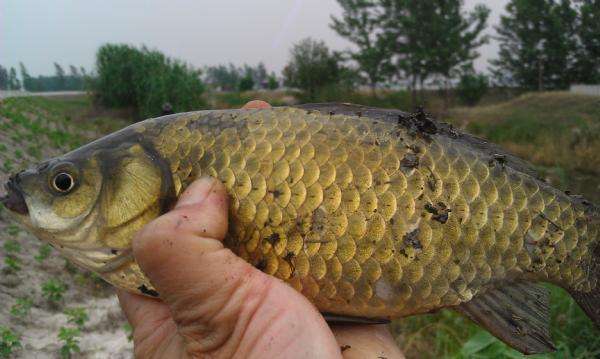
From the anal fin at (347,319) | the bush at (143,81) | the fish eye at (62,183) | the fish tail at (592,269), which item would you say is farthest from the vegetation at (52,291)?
the bush at (143,81)

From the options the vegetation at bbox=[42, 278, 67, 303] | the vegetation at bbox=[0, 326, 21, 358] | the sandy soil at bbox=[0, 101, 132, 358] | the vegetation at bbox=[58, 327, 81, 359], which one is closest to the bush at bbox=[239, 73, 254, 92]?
the sandy soil at bbox=[0, 101, 132, 358]

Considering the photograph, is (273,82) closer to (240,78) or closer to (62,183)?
(240,78)

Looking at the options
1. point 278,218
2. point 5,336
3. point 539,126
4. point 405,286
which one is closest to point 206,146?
point 278,218

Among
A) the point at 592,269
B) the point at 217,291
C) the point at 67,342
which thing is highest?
the point at 217,291

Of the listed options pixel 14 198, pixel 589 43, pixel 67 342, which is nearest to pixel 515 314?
pixel 14 198

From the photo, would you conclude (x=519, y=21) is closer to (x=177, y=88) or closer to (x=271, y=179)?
(x=177, y=88)

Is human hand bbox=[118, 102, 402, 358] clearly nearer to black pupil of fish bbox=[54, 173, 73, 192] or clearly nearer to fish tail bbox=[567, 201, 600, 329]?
black pupil of fish bbox=[54, 173, 73, 192]

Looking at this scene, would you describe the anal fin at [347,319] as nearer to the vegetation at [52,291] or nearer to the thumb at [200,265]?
the thumb at [200,265]
